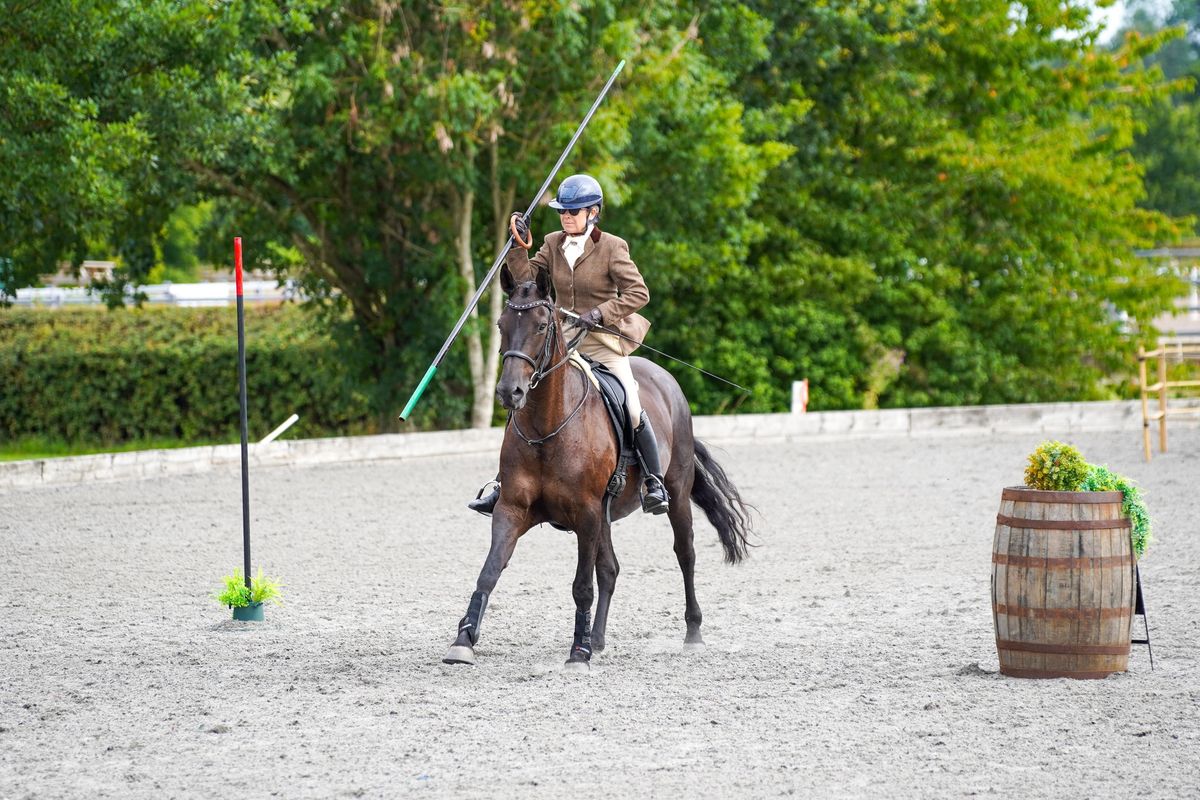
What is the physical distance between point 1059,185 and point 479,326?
391 inches

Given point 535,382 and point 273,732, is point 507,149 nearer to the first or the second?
point 535,382

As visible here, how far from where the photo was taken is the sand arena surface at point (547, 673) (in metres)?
5.33

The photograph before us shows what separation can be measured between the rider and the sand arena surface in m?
0.96

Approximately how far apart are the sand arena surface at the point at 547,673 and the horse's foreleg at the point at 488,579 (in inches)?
4.0

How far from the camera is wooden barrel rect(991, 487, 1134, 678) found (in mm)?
6527

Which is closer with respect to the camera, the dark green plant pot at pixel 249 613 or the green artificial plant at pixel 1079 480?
the green artificial plant at pixel 1079 480

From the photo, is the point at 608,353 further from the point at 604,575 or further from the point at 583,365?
the point at 604,575

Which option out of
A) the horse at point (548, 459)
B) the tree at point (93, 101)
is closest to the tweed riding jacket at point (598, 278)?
the horse at point (548, 459)

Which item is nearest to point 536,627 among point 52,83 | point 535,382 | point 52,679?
point 535,382

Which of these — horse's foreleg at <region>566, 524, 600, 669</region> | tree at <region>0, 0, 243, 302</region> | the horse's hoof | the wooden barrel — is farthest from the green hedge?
the wooden barrel

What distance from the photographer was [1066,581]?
6543 mm

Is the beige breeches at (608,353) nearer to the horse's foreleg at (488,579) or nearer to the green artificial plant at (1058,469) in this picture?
the horse's foreleg at (488,579)

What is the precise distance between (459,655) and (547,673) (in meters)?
0.42

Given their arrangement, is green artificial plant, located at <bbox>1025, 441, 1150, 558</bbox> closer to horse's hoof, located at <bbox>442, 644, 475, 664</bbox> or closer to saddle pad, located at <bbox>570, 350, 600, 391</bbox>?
saddle pad, located at <bbox>570, 350, 600, 391</bbox>
